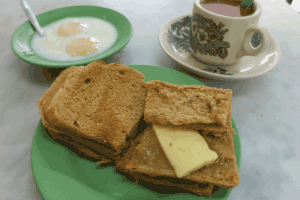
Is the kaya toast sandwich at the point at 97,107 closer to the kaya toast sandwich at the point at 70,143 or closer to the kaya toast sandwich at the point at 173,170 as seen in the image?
the kaya toast sandwich at the point at 70,143

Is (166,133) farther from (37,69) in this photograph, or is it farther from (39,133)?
(37,69)

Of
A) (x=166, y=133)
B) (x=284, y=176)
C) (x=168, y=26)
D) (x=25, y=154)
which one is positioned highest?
(x=168, y=26)

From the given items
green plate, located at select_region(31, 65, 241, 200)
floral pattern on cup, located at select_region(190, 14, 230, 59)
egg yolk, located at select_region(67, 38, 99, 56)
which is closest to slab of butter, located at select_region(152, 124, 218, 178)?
green plate, located at select_region(31, 65, 241, 200)

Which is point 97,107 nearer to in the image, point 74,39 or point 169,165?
point 169,165

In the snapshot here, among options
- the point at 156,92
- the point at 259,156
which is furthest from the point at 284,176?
the point at 156,92

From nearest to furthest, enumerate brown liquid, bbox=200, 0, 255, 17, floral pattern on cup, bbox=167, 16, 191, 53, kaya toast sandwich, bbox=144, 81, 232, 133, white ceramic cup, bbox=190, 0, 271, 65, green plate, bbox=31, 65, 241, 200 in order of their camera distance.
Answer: green plate, bbox=31, 65, 241, 200
kaya toast sandwich, bbox=144, 81, 232, 133
white ceramic cup, bbox=190, 0, 271, 65
brown liquid, bbox=200, 0, 255, 17
floral pattern on cup, bbox=167, 16, 191, 53

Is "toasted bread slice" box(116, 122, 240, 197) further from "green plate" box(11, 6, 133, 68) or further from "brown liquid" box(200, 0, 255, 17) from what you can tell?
"brown liquid" box(200, 0, 255, 17)
